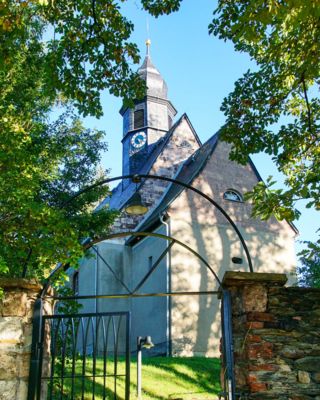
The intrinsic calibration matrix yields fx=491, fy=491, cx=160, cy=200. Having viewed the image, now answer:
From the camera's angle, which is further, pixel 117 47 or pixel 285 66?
pixel 285 66

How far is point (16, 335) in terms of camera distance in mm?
5641

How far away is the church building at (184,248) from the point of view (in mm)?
16078

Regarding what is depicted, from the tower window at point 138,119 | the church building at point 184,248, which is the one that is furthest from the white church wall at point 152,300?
the tower window at point 138,119

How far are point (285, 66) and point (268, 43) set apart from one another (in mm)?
549

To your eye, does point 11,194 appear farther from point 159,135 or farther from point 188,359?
point 159,135

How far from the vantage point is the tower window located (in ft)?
83.1

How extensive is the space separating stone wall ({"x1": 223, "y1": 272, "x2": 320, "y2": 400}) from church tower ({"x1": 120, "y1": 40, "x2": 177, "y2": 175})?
18484mm

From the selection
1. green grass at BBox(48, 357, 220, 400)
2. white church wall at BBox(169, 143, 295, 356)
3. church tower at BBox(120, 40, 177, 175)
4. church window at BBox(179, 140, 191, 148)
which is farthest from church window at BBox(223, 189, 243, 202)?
green grass at BBox(48, 357, 220, 400)

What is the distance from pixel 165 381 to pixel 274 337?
20.1 feet

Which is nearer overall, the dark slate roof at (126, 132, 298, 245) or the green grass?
the green grass

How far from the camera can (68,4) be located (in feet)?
23.4

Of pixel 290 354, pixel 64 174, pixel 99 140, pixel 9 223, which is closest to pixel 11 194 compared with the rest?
pixel 9 223

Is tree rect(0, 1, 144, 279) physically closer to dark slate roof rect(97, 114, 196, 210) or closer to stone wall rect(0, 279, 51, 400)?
stone wall rect(0, 279, 51, 400)

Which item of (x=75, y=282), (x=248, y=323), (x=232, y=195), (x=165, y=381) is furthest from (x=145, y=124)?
(x=248, y=323)
